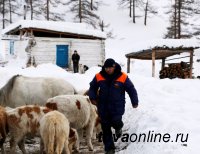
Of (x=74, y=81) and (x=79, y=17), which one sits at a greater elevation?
(x=79, y=17)

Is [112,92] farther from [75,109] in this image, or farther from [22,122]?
[22,122]

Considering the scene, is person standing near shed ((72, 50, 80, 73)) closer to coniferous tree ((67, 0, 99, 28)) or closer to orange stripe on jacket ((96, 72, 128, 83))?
orange stripe on jacket ((96, 72, 128, 83))

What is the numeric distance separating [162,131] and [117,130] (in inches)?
34.9

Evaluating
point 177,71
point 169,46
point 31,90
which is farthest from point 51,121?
point 177,71

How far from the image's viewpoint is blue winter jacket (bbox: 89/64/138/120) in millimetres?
7949

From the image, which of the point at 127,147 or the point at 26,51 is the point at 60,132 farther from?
the point at 26,51

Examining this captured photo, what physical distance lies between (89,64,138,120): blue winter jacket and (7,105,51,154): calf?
1489 millimetres

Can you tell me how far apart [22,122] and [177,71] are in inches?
727

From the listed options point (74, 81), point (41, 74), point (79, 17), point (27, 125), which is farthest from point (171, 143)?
point (79, 17)

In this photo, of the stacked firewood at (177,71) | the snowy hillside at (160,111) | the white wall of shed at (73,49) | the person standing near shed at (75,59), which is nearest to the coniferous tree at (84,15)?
the white wall of shed at (73,49)

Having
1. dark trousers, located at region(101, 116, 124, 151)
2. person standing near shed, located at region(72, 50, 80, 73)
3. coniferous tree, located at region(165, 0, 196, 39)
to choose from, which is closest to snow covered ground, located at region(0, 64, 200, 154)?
dark trousers, located at region(101, 116, 124, 151)

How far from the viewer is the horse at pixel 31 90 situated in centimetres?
1144

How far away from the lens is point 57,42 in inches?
1329

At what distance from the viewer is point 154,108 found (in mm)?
10891
